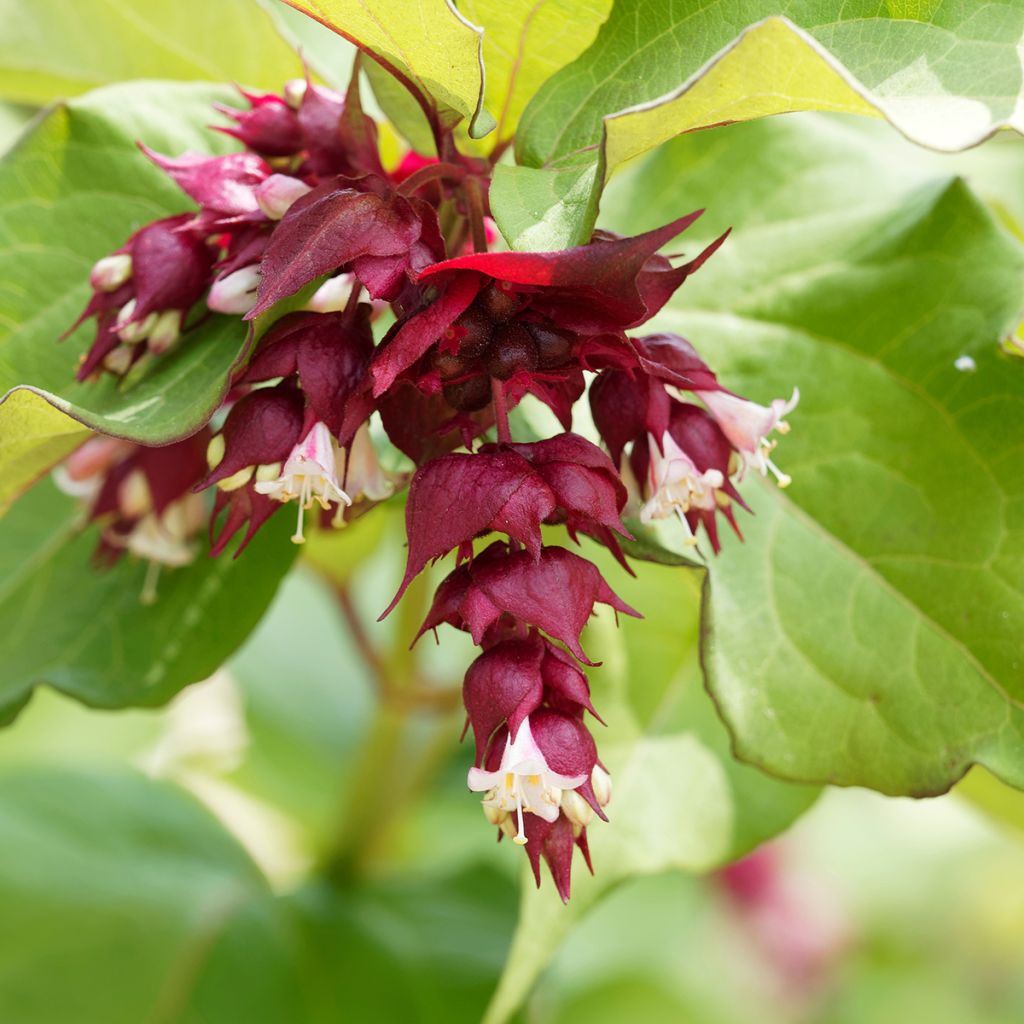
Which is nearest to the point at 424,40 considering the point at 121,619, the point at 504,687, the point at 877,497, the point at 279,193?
the point at 279,193

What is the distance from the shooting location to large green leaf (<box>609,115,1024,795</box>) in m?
0.86

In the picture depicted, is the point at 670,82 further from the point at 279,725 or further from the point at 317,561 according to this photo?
the point at 279,725

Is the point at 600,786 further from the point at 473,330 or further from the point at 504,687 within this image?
the point at 473,330

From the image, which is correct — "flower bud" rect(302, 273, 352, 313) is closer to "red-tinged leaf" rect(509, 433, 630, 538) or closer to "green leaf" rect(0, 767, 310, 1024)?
"red-tinged leaf" rect(509, 433, 630, 538)

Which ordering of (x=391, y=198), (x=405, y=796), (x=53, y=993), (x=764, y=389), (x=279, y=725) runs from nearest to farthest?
(x=391, y=198) → (x=764, y=389) → (x=53, y=993) → (x=405, y=796) → (x=279, y=725)

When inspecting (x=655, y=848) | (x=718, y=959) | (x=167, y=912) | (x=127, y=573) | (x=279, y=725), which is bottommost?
(x=718, y=959)

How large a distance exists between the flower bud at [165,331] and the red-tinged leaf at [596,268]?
0.75 feet

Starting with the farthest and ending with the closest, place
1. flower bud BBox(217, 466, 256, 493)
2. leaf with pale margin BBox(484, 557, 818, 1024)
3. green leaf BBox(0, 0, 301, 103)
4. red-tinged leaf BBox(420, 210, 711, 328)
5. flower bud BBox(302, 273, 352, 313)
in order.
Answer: green leaf BBox(0, 0, 301, 103)
leaf with pale margin BBox(484, 557, 818, 1024)
flower bud BBox(302, 273, 352, 313)
flower bud BBox(217, 466, 256, 493)
red-tinged leaf BBox(420, 210, 711, 328)

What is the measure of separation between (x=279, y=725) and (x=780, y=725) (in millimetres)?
1209

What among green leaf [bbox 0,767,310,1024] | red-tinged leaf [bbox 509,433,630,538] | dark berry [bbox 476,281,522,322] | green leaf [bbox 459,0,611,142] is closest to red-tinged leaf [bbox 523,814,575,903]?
red-tinged leaf [bbox 509,433,630,538]

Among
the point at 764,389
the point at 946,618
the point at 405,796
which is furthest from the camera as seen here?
the point at 405,796

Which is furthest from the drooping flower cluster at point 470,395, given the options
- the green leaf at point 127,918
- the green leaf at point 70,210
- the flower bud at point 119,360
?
the green leaf at point 127,918

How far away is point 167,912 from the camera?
1355 mm

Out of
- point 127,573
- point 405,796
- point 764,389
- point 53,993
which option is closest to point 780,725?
point 764,389
